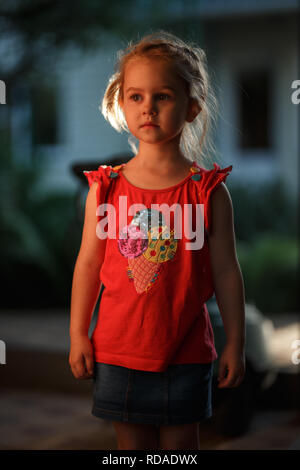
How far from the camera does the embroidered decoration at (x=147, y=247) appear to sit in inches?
54.7

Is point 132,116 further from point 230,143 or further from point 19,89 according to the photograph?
point 230,143

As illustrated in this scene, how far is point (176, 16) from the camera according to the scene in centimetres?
625

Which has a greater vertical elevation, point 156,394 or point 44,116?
point 44,116

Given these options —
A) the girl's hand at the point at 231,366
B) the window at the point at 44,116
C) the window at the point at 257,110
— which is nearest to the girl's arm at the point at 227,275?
the girl's hand at the point at 231,366

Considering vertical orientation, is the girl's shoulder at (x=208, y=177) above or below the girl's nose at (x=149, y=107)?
below

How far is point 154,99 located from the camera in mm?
1405

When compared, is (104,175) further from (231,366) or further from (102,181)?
(231,366)

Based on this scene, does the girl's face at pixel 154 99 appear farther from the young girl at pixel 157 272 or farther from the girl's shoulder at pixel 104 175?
the girl's shoulder at pixel 104 175

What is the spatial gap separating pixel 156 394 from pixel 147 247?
332 mm

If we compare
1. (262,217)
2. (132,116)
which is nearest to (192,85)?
(132,116)

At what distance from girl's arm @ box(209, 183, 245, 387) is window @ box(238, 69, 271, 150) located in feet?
26.1

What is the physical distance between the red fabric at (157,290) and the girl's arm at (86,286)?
36 mm
